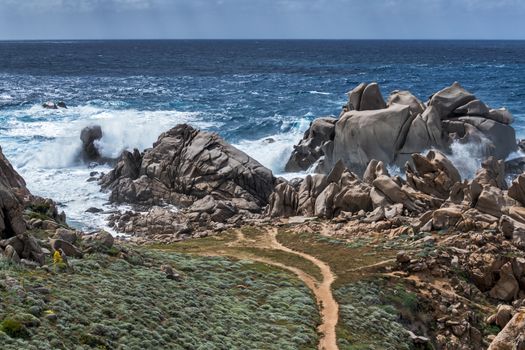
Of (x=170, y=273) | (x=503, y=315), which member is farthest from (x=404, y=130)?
(x=170, y=273)

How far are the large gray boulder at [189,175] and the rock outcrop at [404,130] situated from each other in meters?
8.80

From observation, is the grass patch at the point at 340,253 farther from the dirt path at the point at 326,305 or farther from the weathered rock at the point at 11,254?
the weathered rock at the point at 11,254

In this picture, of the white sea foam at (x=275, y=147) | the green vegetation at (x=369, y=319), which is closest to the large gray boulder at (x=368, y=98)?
the white sea foam at (x=275, y=147)

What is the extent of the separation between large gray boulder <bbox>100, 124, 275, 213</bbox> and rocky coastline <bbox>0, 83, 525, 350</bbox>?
0.36ft

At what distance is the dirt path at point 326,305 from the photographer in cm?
2850

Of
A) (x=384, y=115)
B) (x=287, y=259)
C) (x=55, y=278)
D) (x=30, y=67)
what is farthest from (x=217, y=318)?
(x=30, y=67)

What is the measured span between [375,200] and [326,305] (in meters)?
16.8

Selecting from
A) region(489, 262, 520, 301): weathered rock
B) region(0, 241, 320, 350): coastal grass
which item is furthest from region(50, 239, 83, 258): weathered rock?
region(489, 262, 520, 301): weathered rock

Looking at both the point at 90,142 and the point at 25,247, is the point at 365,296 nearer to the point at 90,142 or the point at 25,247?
the point at 25,247

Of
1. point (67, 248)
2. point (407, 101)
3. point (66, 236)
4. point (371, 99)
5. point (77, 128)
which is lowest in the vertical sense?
point (77, 128)

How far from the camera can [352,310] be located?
1246 inches

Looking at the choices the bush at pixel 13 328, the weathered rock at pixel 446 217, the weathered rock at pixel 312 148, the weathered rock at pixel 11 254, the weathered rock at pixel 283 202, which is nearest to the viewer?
the bush at pixel 13 328

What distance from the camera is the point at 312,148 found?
67625 millimetres

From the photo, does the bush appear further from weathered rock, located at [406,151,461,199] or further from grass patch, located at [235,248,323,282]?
weathered rock, located at [406,151,461,199]
